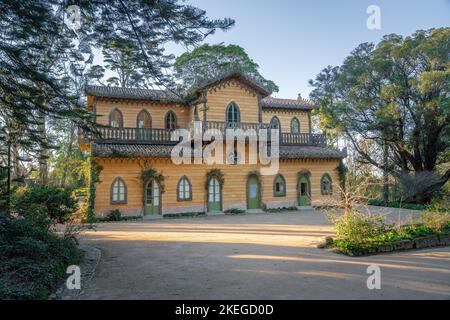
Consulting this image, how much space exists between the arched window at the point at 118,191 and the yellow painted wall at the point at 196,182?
0.23 metres

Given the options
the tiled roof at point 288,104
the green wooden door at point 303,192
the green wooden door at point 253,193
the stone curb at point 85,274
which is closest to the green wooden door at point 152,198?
the green wooden door at point 253,193

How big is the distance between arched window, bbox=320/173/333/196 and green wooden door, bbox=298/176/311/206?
1.27 metres

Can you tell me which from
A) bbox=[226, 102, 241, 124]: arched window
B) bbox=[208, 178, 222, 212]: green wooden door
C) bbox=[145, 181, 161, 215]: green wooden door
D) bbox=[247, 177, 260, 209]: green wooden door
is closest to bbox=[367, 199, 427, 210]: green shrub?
bbox=[247, 177, 260, 209]: green wooden door

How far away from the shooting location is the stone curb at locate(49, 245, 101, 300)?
5966 millimetres

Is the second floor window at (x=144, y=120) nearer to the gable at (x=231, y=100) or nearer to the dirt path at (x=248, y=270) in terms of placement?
the gable at (x=231, y=100)

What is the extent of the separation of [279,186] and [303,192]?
2.20 m

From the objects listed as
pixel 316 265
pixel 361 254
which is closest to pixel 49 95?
pixel 316 265

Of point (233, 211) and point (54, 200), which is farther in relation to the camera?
point (233, 211)

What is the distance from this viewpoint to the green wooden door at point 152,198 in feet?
63.9

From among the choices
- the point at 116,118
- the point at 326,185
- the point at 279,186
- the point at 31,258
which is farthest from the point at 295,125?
the point at 31,258

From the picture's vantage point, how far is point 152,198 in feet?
64.3

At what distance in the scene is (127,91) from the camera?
21656 millimetres

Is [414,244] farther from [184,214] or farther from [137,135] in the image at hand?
[137,135]
